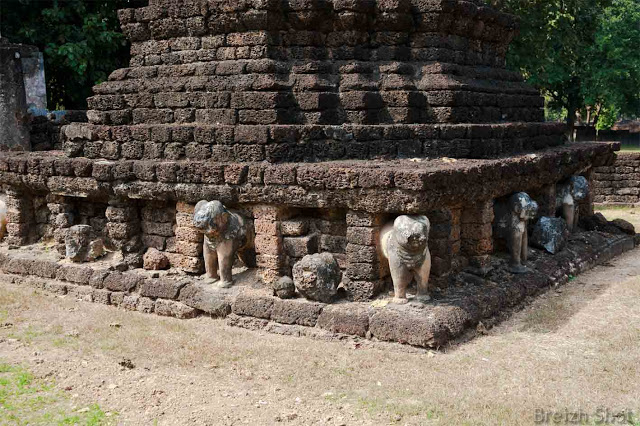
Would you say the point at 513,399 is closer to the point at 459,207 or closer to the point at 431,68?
the point at 459,207

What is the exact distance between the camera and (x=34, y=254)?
29.0ft

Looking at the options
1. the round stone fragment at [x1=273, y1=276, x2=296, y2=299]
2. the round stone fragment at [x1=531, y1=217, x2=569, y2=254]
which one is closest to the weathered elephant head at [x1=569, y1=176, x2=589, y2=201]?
the round stone fragment at [x1=531, y1=217, x2=569, y2=254]

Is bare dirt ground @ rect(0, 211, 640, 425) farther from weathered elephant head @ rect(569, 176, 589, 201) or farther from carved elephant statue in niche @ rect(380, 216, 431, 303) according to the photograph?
weathered elephant head @ rect(569, 176, 589, 201)

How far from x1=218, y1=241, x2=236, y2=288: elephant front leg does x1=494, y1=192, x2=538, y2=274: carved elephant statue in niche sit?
2.98 m

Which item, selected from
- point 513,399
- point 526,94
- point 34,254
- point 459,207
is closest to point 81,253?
point 34,254

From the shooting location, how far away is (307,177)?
6.52m

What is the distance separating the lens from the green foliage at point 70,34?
46.2 ft

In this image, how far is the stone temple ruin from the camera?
20.9ft

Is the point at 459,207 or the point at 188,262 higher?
the point at 459,207

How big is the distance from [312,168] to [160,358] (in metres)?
2.25

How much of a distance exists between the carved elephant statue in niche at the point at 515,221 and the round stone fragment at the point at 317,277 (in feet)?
7.11

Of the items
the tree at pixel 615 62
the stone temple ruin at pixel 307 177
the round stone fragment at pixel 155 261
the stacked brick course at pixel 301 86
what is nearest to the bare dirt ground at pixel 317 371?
the stone temple ruin at pixel 307 177
